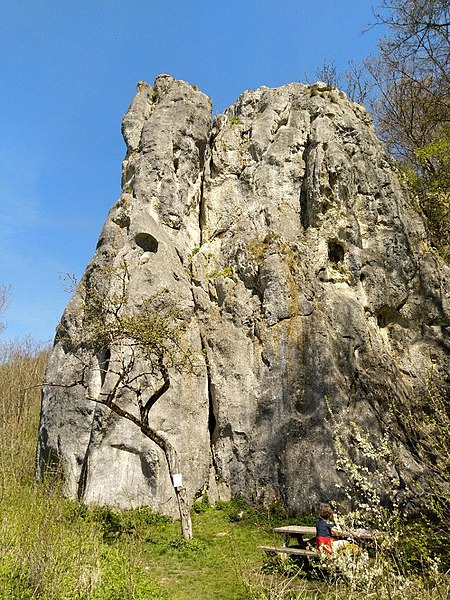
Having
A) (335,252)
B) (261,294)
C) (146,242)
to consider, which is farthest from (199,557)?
(335,252)

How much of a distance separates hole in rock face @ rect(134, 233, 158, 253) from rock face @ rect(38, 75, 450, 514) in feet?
0.22

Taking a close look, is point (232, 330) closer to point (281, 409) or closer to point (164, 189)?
point (281, 409)

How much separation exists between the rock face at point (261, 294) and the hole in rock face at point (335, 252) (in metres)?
0.07

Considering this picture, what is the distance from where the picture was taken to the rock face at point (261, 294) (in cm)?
1292

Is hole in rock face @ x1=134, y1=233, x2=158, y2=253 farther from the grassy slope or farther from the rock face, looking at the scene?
the grassy slope

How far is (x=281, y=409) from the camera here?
43.9ft

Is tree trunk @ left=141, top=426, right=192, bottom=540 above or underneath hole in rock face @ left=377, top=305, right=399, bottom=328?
underneath

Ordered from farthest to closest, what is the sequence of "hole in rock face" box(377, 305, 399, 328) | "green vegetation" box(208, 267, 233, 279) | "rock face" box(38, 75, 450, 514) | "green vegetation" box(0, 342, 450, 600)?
"green vegetation" box(208, 267, 233, 279)
"hole in rock face" box(377, 305, 399, 328)
"rock face" box(38, 75, 450, 514)
"green vegetation" box(0, 342, 450, 600)

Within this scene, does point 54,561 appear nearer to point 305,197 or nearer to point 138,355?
point 138,355

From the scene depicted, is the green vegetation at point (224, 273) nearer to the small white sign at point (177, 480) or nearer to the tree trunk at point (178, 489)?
the tree trunk at point (178, 489)

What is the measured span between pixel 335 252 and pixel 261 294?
3.08 meters

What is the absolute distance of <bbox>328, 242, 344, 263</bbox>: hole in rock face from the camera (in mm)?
16188

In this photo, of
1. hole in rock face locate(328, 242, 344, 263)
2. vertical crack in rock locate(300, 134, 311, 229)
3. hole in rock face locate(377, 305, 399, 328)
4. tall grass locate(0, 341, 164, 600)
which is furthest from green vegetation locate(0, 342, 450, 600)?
vertical crack in rock locate(300, 134, 311, 229)

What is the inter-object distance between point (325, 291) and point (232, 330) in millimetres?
3059
